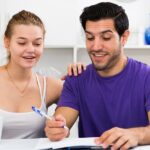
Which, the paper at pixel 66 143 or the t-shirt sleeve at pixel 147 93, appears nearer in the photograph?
the paper at pixel 66 143

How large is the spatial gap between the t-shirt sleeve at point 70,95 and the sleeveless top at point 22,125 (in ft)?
0.52

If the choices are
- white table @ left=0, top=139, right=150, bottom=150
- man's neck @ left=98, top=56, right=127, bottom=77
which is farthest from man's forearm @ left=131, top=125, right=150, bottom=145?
man's neck @ left=98, top=56, right=127, bottom=77


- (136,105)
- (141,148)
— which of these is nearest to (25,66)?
(136,105)

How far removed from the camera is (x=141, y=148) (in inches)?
40.2

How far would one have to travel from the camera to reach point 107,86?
136 centimetres

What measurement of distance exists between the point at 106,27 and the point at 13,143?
578 millimetres

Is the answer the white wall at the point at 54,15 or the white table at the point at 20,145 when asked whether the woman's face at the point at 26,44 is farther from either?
the white wall at the point at 54,15

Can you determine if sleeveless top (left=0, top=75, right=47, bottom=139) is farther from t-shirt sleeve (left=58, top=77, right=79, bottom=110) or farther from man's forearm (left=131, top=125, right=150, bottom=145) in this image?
man's forearm (left=131, top=125, right=150, bottom=145)

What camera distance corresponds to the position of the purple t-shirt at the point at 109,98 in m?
1.32

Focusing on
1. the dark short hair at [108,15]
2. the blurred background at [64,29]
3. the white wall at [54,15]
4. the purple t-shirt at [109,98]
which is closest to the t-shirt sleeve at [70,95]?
the purple t-shirt at [109,98]

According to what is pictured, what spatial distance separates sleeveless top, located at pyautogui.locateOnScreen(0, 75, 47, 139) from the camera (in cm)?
144

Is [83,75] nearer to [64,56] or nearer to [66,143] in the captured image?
[66,143]

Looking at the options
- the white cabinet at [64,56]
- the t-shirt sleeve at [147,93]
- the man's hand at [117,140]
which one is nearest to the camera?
the man's hand at [117,140]

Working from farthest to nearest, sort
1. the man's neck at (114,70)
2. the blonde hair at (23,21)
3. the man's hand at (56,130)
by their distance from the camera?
the blonde hair at (23,21), the man's neck at (114,70), the man's hand at (56,130)
